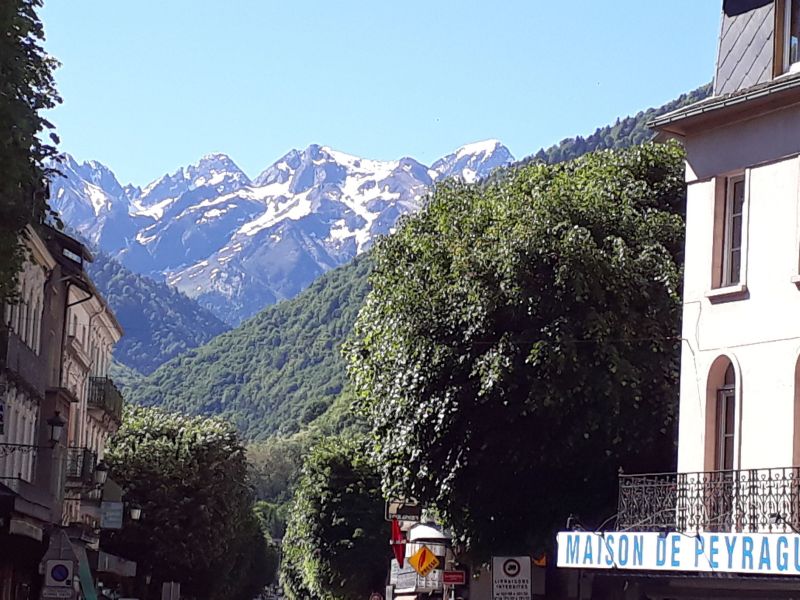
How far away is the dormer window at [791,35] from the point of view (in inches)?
917

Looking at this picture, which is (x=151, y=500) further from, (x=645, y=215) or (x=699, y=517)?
(x=699, y=517)

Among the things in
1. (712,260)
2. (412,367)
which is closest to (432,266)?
(412,367)

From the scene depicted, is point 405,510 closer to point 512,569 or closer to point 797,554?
point 512,569

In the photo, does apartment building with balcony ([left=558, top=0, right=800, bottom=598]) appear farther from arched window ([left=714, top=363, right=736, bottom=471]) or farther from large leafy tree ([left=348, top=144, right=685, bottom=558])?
large leafy tree ([left=348, top=144, right=685, bottom=558])

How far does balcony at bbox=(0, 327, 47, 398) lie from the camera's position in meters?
36.7

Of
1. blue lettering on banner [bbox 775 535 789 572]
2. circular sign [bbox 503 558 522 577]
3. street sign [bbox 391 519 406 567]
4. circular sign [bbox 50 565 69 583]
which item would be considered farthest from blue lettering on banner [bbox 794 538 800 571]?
street sign [bbox 391 519 406 567]

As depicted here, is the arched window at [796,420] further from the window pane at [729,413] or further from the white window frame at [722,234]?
the white window frame at [722,234]

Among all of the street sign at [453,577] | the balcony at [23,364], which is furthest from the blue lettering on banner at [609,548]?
the balcony at [23,364]

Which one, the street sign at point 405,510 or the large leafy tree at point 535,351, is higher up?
the large leafy tree at point 535,351

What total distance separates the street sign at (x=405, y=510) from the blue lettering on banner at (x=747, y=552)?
16483 mm

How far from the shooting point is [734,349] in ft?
Answer: 77.6

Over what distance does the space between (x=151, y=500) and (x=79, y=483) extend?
14774mm

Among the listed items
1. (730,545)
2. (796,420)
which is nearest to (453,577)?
(796,420)

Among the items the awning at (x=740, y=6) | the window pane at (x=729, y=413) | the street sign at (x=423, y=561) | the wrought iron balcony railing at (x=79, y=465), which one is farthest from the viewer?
the wrought iron balcony railing at (x=79, y=465)
